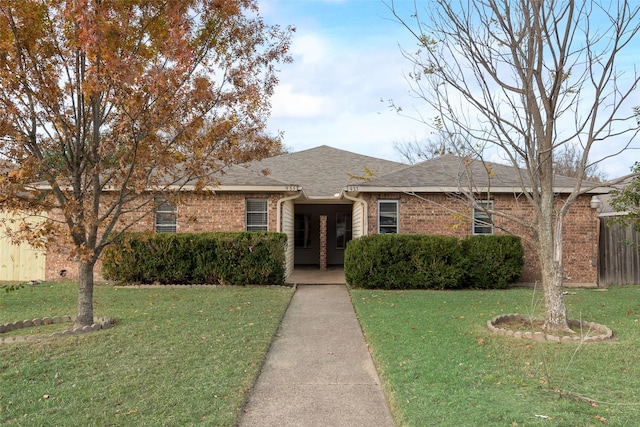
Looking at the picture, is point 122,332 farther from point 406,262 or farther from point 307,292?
point 406,262

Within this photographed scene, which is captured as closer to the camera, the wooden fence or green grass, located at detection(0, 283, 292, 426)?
green grass, located at detection(0, 283, 292, 426)

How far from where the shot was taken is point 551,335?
19.5 ft

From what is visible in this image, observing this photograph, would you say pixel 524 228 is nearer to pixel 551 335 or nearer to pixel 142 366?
pixel 551 335

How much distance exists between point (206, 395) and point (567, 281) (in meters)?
11.3

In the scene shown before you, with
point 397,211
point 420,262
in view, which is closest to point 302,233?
point 397,211

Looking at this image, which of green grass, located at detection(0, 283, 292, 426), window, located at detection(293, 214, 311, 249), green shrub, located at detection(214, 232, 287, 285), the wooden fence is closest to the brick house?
the wooden fence

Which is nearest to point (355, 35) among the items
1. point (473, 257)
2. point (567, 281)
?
point (473, 257)

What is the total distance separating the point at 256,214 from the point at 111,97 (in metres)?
6.52

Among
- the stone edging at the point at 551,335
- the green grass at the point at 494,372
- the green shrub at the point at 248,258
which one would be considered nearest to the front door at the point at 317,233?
the green shrub at the point at 248,258

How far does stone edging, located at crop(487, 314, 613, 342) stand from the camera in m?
Result: 5.74

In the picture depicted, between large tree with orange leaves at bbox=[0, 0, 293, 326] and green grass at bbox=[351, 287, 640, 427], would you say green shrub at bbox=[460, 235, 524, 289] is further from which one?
large tree with orange leaves at bbox=[0, 0, 293, 326]

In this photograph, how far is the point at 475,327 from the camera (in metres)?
6.59

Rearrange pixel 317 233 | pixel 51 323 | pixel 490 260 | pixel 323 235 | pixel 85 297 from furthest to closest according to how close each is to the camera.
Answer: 1. pixel 317 233
2. pixel 323 235
3. pixel 490 260
4. pixel 51 323
5. pixel 85 297

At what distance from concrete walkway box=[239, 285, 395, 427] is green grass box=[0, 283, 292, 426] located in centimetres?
22
